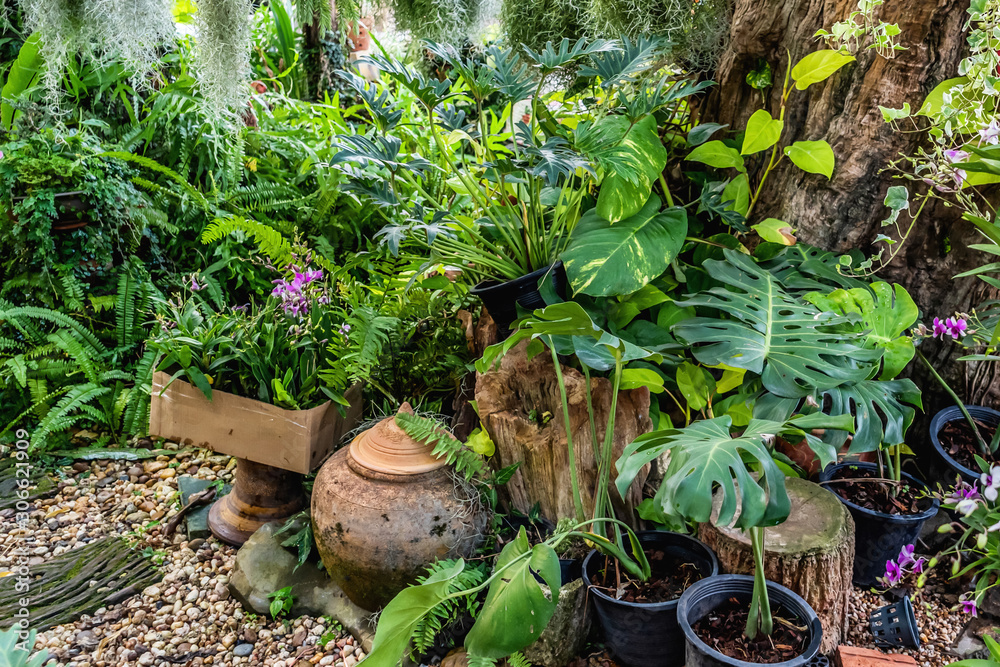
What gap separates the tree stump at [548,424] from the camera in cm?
175

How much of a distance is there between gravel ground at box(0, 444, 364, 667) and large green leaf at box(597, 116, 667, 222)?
136cm

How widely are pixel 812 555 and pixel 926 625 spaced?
1.46 feet

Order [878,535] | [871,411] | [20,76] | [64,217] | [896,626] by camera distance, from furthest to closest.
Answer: [20,76]
[64,217]
[878,535]
[896,626]
[871,411]

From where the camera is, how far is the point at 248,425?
81.5 inches

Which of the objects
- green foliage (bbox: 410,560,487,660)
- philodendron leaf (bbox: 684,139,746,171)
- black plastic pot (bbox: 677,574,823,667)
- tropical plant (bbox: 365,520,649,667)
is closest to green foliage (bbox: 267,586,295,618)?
green foliage (bbox: 410,560,487,660)

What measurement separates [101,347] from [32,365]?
10.0 inches

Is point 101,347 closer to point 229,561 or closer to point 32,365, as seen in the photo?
point 32,365

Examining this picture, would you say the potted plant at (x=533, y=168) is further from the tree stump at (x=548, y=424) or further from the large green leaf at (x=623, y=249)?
the tree stump at (x=548, y=424)

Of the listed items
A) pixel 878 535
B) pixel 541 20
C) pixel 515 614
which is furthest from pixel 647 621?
pixel 541 20

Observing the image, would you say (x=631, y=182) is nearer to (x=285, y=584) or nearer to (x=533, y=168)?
(x=533, y=168)

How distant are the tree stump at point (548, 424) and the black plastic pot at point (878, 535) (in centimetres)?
55

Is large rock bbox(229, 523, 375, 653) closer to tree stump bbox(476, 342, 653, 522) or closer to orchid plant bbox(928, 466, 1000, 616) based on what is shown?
tree stump bbox(476, 342, 653, 522)

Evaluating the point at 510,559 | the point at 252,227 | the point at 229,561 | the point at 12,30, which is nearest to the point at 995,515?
the point at 510,559

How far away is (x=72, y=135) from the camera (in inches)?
114
